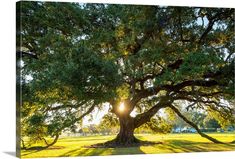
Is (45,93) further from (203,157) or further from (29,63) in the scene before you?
(203,157)

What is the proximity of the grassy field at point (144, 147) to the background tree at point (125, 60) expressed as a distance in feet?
0.69

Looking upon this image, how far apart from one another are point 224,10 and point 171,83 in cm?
181

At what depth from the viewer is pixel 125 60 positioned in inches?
369

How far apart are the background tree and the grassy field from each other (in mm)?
210

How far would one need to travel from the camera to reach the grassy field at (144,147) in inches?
345

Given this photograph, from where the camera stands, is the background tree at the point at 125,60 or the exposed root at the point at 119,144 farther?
the exposed root at the point at 119,144

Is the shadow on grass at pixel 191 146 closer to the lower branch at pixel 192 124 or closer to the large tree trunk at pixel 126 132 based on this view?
the lower branch at pixel 192 124

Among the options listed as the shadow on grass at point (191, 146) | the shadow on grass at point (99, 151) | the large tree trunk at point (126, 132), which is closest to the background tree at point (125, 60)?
the large tree trunk at point (126, 132)

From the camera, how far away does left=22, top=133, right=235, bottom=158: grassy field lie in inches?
345

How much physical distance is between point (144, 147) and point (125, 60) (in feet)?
5.43

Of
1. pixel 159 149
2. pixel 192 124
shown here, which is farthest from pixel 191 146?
pixel 159 149

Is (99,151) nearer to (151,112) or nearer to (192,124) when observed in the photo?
(151,112)

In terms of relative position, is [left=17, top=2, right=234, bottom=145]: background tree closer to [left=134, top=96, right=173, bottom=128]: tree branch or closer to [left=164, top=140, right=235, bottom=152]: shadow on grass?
[left=134, top=96, right=173, bottom=128]: tree branch

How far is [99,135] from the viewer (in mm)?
9211
